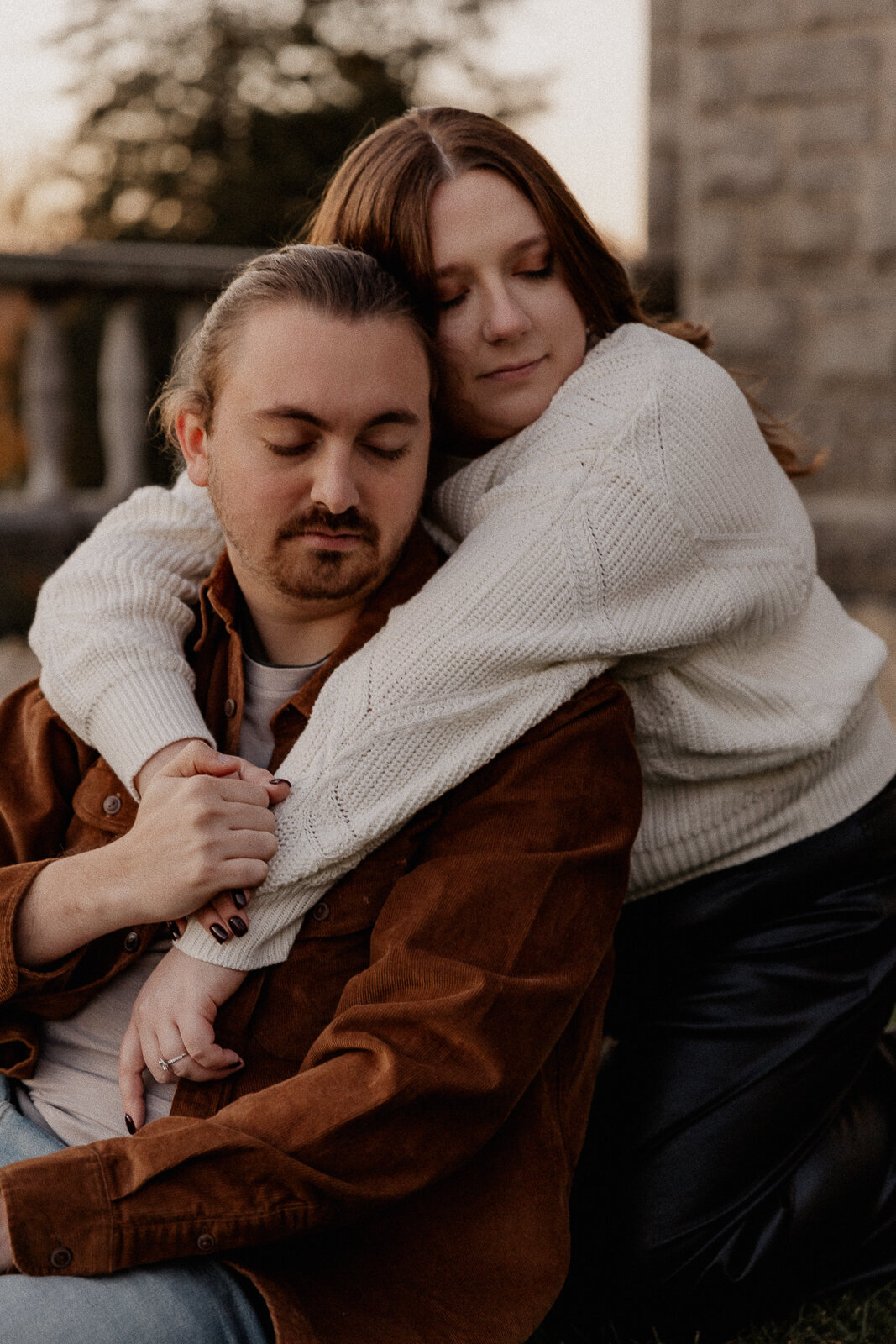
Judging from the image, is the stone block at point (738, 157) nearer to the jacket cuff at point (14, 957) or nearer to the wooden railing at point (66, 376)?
→ the wooden railing at point (66, 376)

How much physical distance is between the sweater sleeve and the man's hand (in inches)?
12.4

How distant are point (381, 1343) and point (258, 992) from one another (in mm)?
446

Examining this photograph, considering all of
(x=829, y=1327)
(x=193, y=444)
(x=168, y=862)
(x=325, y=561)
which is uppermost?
(x=193, y=444)

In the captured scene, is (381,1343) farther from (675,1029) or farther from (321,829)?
(675,1029)

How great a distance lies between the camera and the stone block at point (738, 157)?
6949 millimetres

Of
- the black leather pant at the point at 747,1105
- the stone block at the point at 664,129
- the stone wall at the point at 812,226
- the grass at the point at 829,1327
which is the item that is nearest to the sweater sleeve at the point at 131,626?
the black leather pant at the point at 747,1105

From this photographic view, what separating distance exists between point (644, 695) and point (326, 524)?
539 mm

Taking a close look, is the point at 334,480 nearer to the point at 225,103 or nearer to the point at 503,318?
the point at 503,318

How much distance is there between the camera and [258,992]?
1814 mm

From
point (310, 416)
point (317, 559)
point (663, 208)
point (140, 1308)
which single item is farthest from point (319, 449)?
point (663, 208)

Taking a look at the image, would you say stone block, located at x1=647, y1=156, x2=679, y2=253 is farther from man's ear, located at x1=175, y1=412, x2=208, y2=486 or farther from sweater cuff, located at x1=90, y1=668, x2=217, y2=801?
sweater cuff, located at x1=90, y1=668, x2=217, y2=801

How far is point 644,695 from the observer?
2.07 meters

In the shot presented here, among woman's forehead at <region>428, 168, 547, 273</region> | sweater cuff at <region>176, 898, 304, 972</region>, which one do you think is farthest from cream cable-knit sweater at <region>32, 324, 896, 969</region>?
woman's forehead at <region>428, 168, 547, 273</region>

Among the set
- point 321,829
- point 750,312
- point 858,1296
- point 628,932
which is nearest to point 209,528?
point 321,829
